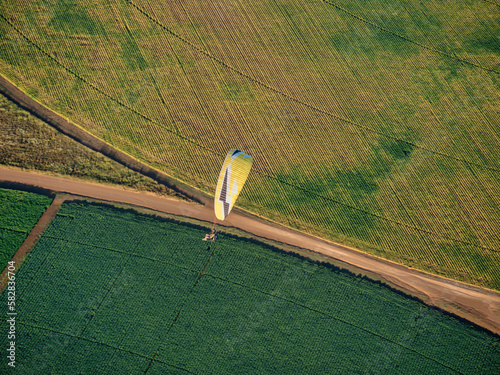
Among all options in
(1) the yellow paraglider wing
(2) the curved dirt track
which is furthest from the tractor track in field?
(1) the yellow paraglider wing

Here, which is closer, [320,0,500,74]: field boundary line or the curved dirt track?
the curved dirt track

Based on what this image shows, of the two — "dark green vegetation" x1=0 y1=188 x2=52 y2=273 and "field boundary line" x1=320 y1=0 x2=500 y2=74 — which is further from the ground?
"field boundary line" x1=320 y1=0 x2=500 y2=74

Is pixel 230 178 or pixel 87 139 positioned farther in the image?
pixel 87 139

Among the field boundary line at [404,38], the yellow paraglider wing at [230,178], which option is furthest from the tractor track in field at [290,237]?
the field boundary line at [404,38]

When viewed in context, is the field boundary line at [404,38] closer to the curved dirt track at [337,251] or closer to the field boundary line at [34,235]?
the curved dirt track at [337,251]

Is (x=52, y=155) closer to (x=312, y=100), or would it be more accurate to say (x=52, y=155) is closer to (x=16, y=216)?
→ (x=16, y=216)

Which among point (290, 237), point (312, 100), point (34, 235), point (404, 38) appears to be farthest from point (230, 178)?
point (404, 38)

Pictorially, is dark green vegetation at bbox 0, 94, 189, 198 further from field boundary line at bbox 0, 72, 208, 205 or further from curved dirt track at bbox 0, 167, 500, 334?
curved dirt track at bbox 0, 167, 500, 334
